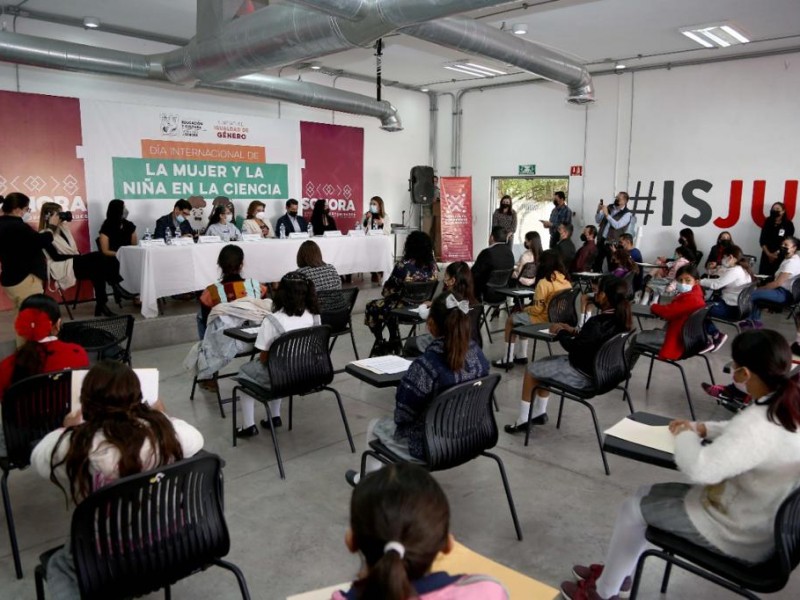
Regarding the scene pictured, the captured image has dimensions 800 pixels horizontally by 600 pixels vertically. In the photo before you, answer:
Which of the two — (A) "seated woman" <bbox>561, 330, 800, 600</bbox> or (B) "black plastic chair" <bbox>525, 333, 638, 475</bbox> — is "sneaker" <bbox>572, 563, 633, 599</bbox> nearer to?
(A) "seated woman" <bbox>561, 330, 800, 600</bbox>

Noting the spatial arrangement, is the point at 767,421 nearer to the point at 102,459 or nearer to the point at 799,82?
the point at 102,459

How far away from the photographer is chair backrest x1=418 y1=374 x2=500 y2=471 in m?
2.39

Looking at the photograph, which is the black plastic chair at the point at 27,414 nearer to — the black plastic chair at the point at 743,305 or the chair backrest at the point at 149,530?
the chair backrest at the point at 149,530

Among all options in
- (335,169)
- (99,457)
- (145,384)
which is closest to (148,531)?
(99,457)

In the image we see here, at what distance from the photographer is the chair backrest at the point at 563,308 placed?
4.66 metres

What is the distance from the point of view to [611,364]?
11.3ft

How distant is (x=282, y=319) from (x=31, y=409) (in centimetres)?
141

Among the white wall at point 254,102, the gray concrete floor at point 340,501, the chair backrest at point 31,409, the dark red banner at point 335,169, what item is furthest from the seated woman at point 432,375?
the dark red banner at point 335,169

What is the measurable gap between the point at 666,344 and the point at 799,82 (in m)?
6.50

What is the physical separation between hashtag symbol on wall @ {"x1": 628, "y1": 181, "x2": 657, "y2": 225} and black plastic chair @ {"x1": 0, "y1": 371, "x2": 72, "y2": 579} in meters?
9.48

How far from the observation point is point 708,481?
1.72m

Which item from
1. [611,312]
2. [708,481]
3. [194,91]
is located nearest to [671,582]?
[708,481]

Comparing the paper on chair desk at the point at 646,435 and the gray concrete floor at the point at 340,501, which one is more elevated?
the paper on chair desk at the point at 646,435

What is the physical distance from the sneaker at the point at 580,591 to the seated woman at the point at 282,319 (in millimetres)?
1800
